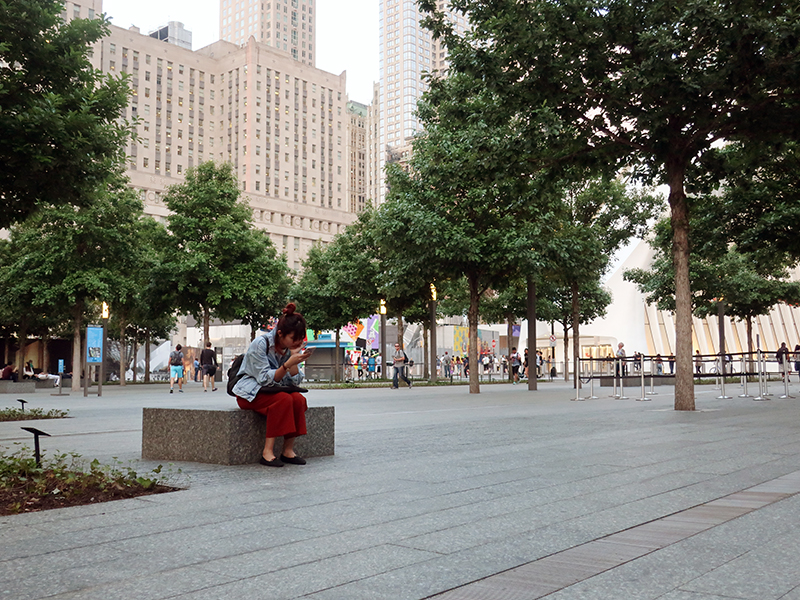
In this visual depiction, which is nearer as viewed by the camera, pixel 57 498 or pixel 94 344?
pixel 57 498

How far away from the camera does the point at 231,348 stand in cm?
7188

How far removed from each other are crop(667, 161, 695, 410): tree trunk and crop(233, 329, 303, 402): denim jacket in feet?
32.3

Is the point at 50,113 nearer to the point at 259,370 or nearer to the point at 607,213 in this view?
the point at 259,370

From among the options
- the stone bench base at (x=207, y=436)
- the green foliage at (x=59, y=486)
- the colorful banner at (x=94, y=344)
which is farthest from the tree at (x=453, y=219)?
the green foliage at (x=59, y=486)

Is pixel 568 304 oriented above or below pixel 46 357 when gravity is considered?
above

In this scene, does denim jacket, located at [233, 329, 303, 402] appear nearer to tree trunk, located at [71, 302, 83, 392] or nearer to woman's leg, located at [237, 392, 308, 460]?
woman's leg, located at [237, 392, 308, 460]

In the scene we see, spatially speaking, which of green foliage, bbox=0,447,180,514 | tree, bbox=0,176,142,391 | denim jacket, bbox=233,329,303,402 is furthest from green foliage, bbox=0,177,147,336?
green foliage, bbox=0,447,180,514

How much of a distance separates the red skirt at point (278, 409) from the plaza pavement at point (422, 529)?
1.27 ft

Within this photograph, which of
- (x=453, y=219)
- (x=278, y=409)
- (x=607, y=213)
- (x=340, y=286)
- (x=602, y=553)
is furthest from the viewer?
(x=340, y=286)

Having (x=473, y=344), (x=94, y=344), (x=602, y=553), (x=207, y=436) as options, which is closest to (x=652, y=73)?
(x=207, y=436)

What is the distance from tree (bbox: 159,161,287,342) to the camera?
37469 millimetres

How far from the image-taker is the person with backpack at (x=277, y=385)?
6.93m

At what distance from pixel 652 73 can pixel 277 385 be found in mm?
9416

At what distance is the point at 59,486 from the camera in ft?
18.0
